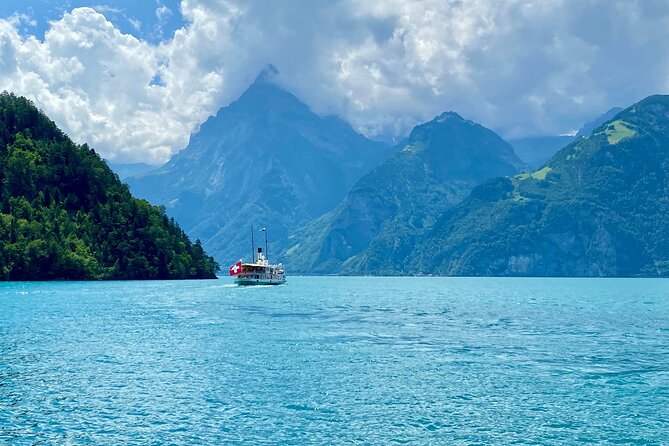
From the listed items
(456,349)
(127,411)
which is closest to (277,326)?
(456,349)

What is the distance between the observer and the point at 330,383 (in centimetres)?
5069

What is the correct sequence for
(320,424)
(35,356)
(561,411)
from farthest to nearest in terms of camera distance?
(35,356) < (561,411) < (320,424)

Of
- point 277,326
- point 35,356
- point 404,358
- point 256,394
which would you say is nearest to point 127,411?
point 256,394

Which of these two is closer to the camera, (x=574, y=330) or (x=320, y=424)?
(x=320, y=424)

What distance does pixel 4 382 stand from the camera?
48812 mm

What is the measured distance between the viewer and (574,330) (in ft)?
293

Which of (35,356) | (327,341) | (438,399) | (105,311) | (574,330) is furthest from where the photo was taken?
(105,311)

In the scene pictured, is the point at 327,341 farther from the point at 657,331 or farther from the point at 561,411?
the point at 657,331

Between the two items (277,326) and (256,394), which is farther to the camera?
(277,326)

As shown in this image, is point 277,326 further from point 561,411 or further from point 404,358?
point 561,411

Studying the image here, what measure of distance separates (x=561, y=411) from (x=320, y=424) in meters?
15.9

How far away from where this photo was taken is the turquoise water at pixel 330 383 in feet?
122

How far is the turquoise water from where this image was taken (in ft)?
122

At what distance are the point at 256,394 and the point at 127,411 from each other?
941 cm
